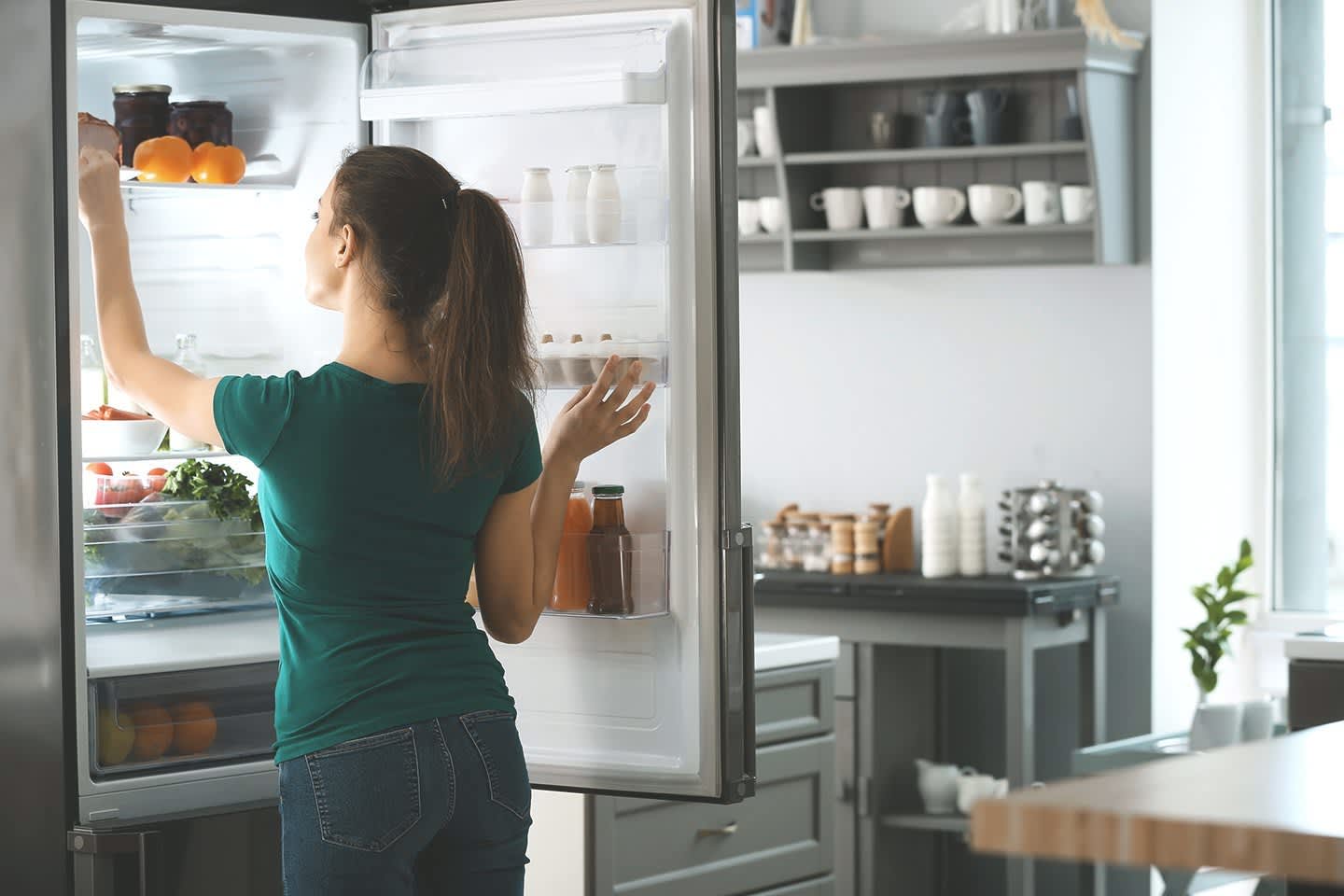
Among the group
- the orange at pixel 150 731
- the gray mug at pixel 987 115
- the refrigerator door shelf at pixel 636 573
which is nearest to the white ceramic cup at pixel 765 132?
the gray mug at pixel 987 115

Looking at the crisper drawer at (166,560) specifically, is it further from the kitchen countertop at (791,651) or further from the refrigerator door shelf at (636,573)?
the kitchen countertop at (791,651)

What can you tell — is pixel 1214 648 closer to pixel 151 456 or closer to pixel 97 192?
pixel 151 456

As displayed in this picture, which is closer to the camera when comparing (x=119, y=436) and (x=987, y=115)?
(x=119, y=436)

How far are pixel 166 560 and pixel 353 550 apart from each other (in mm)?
791

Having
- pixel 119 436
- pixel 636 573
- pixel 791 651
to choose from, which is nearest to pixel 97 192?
pixel 119 436

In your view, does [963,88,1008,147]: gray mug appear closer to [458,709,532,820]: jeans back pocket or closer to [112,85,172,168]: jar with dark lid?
[112,85,172,168]: jar with dark lid

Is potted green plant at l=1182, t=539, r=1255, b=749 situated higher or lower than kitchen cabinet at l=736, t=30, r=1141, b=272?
lower

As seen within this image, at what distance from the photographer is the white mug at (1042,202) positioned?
409cm

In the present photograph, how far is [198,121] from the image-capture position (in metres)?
2.48

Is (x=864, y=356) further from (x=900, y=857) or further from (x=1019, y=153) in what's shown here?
(x=900, y=857)

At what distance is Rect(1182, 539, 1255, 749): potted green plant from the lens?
3.50m

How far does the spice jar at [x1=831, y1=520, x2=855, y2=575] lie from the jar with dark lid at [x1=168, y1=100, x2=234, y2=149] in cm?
206

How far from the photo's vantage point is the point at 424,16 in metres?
2.28

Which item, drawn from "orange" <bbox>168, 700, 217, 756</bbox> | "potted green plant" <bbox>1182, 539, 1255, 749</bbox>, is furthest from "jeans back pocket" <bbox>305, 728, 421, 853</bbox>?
"potted green plant" <bbox>1182, 539, 1255, 749</bbox>
